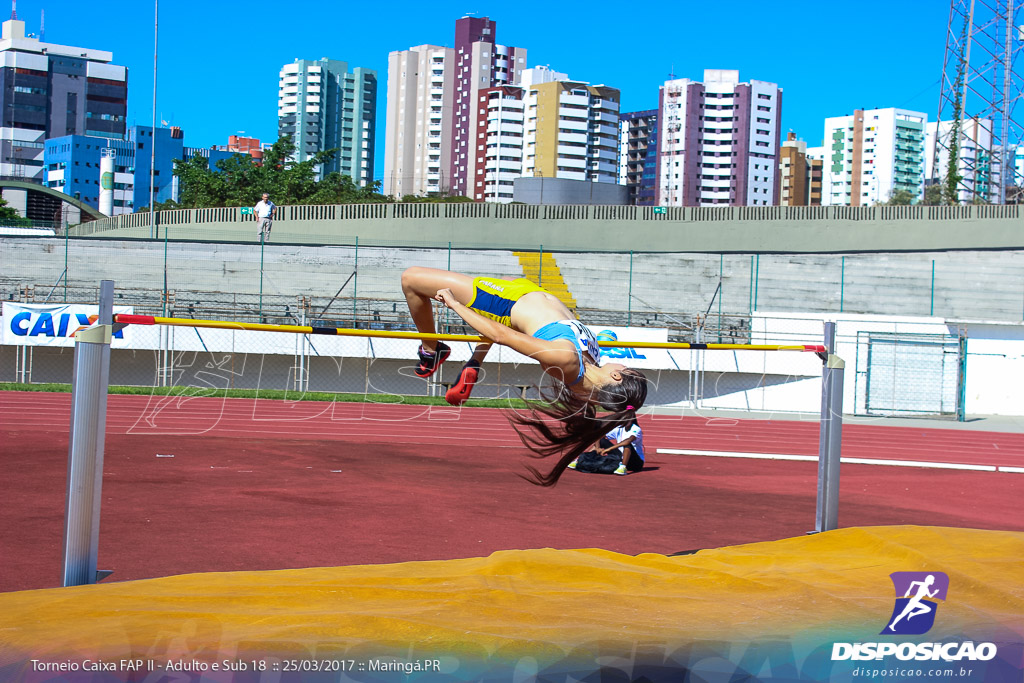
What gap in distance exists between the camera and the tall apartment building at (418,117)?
368ft

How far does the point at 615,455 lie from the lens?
946cm

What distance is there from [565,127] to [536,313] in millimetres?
102871

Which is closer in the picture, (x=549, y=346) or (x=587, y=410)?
(x=549, y=346)

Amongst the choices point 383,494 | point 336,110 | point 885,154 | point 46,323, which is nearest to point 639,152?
point 885,154

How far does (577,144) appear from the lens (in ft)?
347

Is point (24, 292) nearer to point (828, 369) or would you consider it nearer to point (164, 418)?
point (164, 418)

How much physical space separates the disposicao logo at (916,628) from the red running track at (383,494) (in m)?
1.98

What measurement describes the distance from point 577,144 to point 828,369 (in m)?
103

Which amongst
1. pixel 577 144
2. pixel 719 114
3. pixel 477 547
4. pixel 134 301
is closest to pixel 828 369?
pixel 477 547

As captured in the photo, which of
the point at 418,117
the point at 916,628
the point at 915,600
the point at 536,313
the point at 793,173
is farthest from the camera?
the point at 793,173

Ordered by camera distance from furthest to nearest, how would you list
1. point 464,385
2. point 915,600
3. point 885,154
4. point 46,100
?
point 885,154, point 46,100, point 464,385, point 915,600

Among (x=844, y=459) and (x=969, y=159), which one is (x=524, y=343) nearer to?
(x=844, y=459)

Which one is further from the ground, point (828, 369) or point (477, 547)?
point (828, 369)

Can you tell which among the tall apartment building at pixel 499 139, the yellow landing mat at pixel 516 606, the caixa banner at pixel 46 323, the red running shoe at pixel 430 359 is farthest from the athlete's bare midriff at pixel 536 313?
the tall apartment building at pixel 499 139
